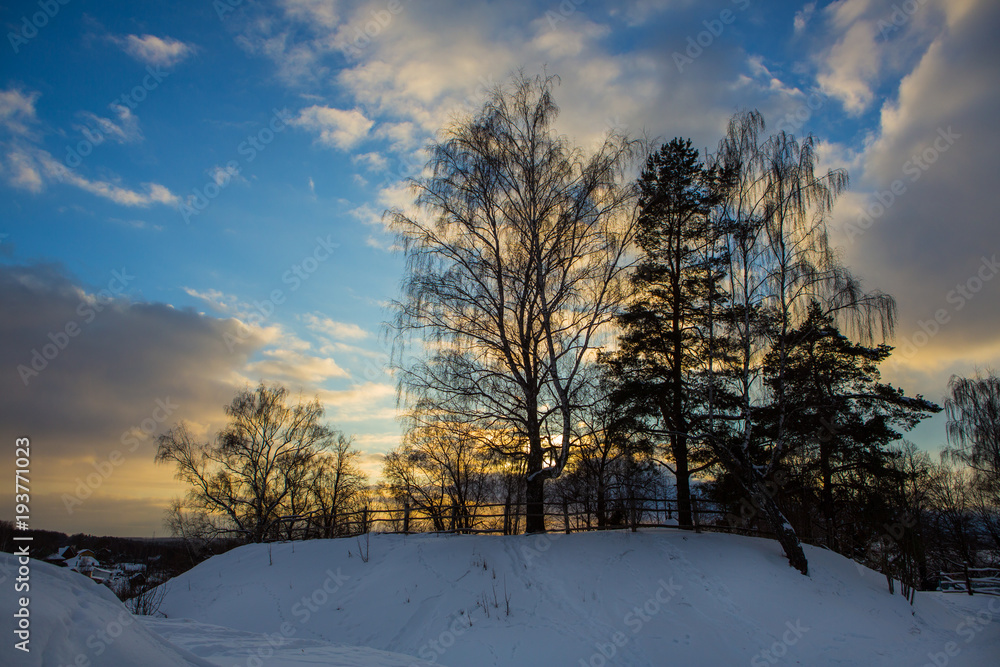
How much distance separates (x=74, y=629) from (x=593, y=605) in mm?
10766

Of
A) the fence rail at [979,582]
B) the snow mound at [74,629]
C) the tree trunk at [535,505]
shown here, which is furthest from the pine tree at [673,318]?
the snow mound at [74,629]

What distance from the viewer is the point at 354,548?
16750 mm

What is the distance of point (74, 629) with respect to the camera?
3264 millimetres

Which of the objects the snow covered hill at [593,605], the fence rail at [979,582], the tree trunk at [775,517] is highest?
the tree trunk at [775,517]

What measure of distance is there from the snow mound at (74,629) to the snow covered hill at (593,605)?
13.6 feet

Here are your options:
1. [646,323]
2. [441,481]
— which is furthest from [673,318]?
[441,481]

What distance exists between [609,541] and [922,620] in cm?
802

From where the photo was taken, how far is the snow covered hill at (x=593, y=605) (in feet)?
34.8

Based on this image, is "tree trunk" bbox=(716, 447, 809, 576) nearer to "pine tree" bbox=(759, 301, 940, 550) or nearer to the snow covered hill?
the snow covered hill

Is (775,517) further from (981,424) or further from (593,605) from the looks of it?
(981,424)

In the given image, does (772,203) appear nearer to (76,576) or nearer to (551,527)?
(551,527)

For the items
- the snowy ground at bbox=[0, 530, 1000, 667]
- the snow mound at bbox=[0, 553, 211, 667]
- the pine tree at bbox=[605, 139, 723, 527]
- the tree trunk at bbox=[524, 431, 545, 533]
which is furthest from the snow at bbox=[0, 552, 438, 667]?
the pine tree at bbox=[605, 139, 723, 527]

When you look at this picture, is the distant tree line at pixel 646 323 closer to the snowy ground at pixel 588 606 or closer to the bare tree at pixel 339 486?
the snowy ground at pixel 588 606

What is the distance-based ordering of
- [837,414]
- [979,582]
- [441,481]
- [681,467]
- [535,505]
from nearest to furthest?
[535,505] → [681,467] → [837,414] → [979,582] → [441,481]
